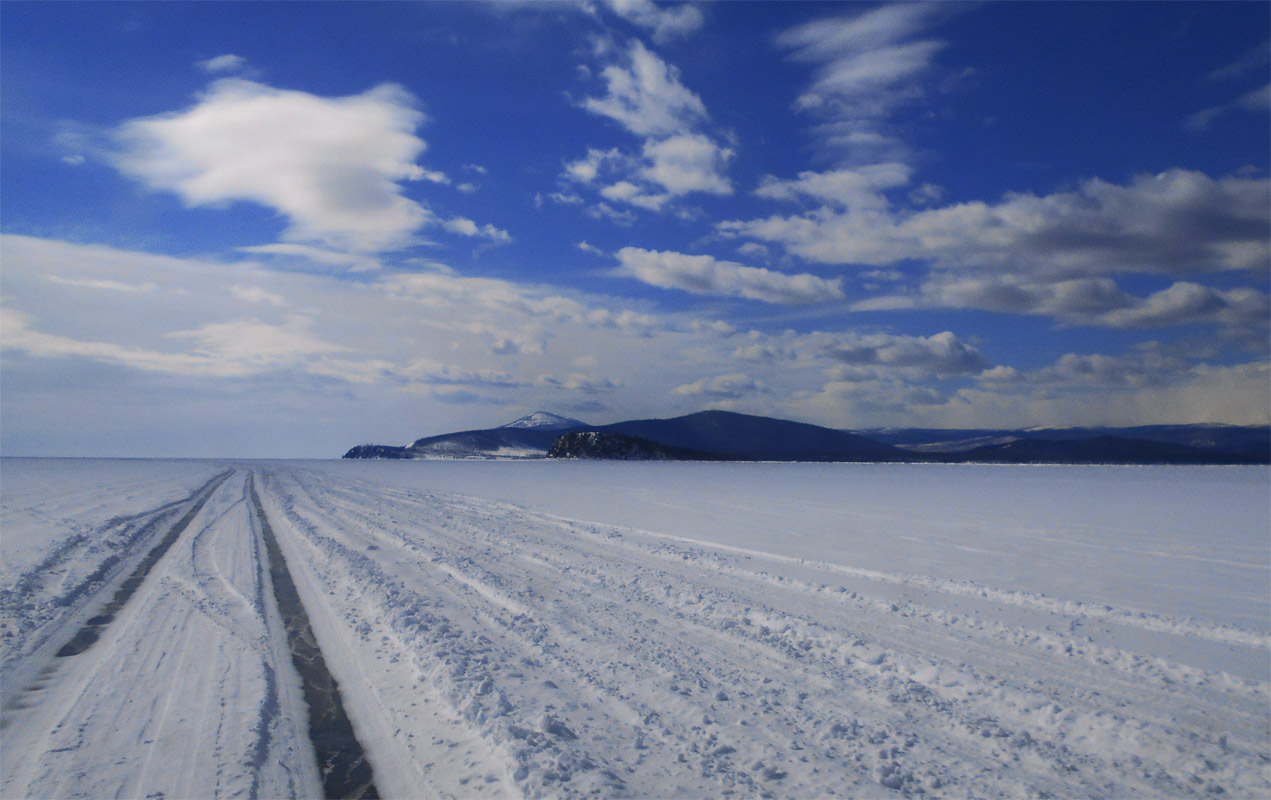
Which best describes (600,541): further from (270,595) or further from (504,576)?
(270,595)

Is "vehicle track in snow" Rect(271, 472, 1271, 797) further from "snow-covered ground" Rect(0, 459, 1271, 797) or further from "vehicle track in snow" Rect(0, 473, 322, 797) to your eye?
"vehicle track in snow" Rect(0, 473, 322, 797)

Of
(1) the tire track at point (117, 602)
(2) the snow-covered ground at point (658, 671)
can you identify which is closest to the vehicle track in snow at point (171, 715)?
(2) the snow-covered ground at point (658, 671)

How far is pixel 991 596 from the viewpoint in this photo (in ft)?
28.2

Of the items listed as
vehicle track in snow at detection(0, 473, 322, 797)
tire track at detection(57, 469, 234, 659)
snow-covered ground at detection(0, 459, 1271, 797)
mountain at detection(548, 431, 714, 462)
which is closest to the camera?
vehicle track in snow at detection(0, 473, 322, 797)

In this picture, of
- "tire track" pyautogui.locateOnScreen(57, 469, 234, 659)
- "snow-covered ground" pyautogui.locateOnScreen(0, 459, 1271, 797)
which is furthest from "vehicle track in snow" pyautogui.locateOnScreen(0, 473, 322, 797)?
"tire track" pyautogui.locateOnScreen(57, 469, 234, 659)

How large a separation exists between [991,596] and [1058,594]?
1049mm

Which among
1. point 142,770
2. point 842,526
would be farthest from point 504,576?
point 842,526

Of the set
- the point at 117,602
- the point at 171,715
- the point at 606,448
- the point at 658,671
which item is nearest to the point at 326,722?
the point at 171,715

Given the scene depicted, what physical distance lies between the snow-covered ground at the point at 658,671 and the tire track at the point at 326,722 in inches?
3.9

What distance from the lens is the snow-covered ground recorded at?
405cm

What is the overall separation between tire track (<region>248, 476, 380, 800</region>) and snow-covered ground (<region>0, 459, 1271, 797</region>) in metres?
0.10

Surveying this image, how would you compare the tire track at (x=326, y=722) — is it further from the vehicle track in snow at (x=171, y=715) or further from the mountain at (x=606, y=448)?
the mountain at (x=606, y=448)

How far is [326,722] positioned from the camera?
4.69 meters

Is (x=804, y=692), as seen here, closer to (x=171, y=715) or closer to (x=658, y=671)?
(x=658, y=671)
